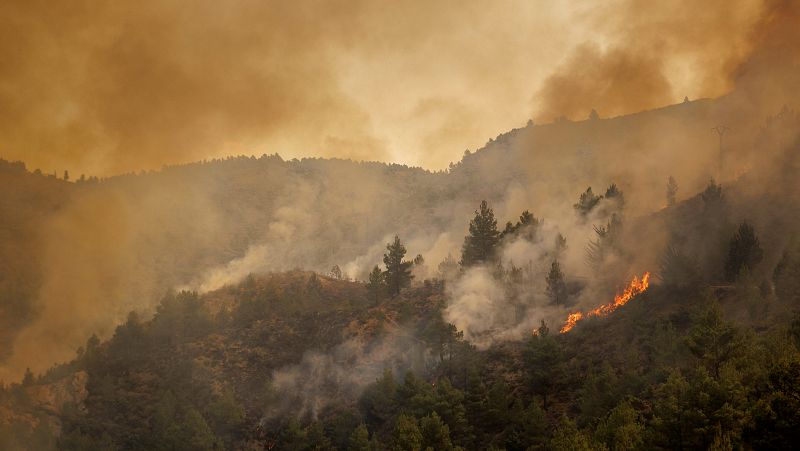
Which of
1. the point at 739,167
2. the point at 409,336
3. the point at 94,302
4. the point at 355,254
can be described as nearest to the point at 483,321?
the point at 409,336

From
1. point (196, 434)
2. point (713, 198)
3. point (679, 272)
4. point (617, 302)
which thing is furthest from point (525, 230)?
point (196, 434)

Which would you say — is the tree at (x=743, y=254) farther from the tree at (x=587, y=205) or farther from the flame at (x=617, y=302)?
the tree at (x=587, y=205)

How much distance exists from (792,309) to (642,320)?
1440cm

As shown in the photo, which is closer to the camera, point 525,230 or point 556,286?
point 556,286

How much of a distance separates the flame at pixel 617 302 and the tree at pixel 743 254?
9625mm

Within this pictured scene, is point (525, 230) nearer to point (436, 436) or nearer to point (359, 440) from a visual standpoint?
point (359, 440)

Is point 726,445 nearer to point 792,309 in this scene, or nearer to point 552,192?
point 792,309

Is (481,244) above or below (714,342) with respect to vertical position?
above

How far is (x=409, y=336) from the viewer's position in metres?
78.9

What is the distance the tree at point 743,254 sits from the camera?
64312 mm

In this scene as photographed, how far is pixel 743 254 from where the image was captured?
64562 mm

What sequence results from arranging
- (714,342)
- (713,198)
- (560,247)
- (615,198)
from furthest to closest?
1. (615,198)
2. (560,247)
3. (713,198)
4. (714,342)

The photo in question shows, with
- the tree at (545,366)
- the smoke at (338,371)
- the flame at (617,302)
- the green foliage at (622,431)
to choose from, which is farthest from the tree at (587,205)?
the green foliage at (622,431)

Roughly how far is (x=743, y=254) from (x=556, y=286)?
2242 cm
